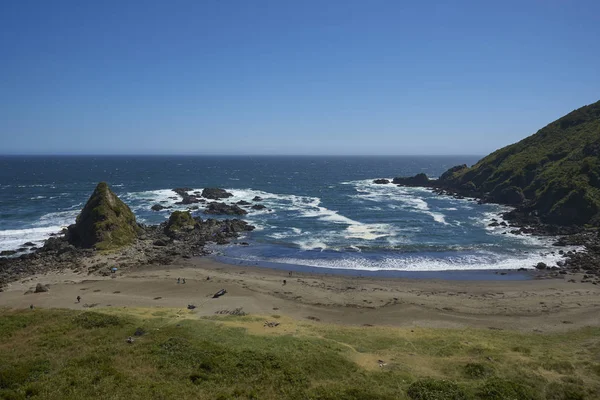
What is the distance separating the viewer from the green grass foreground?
1933 cm

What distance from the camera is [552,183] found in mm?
89750

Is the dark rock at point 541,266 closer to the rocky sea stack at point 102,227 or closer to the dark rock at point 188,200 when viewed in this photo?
the rocky sea stack at point 102,227

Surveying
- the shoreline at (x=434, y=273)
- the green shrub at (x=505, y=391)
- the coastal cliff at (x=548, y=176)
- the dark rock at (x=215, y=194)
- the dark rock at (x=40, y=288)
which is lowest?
the shoreline at (x=434, y=273)

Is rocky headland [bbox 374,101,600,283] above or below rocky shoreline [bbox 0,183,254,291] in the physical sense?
above

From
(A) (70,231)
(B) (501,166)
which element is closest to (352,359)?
Answer: (A) (70,231)

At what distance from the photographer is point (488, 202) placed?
109438 millimetres

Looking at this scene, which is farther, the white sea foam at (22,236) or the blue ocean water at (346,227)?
the white sea foam at (22,236)

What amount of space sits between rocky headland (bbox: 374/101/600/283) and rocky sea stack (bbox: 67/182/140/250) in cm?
6545

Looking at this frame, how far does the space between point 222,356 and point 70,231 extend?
5635 centimetres

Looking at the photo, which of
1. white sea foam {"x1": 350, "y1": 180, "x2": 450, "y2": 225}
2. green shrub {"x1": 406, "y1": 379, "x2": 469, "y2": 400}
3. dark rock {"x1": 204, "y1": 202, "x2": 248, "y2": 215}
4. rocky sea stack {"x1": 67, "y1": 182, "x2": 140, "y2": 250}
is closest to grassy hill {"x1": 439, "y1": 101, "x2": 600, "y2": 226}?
white sea foam {"x1": 350, "y1": 180, "x2": 450, "y2": 225}

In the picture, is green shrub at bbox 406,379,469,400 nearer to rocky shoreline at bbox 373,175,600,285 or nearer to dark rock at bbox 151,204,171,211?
rocky shoreline at bbox 373,175,600,285

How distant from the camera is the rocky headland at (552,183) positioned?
7131 cm

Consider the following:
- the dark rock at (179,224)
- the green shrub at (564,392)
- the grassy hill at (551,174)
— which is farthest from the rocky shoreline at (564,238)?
the dark rock at (179,224)

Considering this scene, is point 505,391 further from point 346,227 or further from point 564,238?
point 346,227
